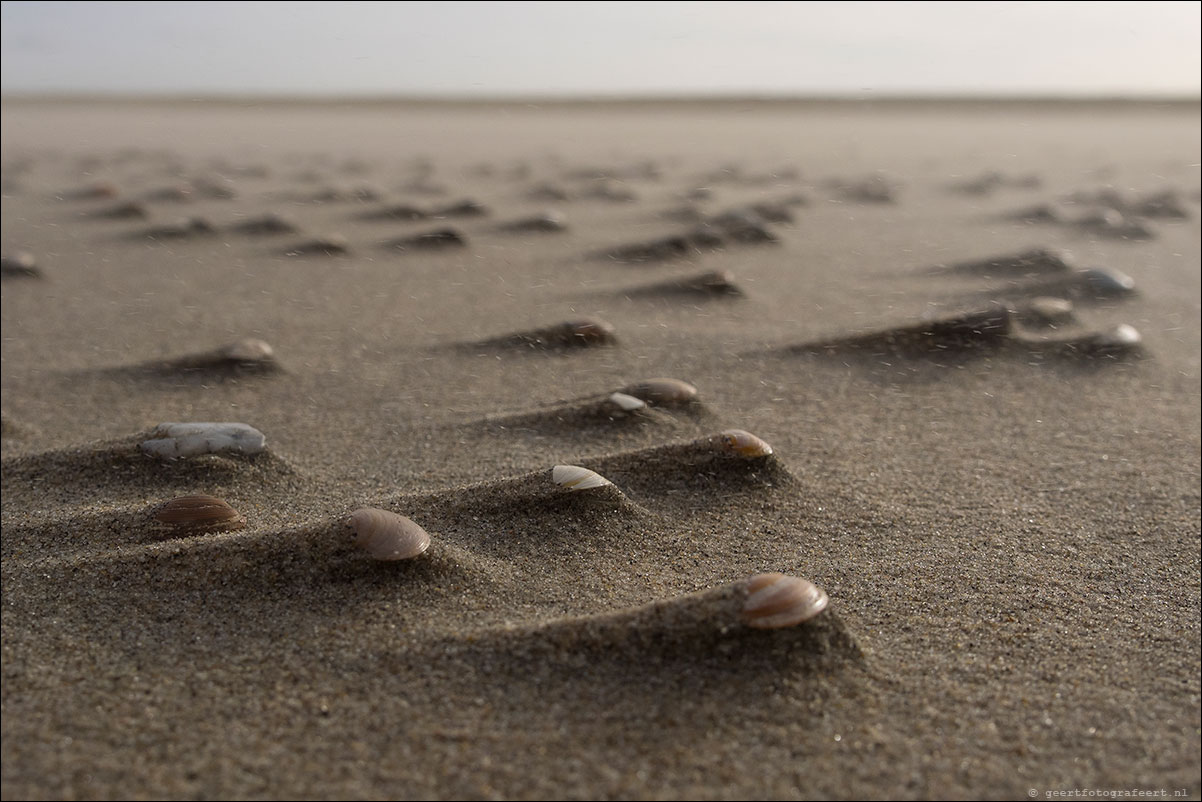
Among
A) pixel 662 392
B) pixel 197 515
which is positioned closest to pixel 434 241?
pixel 662 392

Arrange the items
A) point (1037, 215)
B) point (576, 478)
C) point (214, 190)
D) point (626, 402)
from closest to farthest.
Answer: point (576, 478), point (626, 402), point (1037, 215), point (214, 190)

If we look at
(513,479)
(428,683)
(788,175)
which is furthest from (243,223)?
(788,175)

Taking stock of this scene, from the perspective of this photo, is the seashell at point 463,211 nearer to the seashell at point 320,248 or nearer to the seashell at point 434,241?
the seashell at point 434,241

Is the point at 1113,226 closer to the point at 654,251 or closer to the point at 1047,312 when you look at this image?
the point at 1047,312

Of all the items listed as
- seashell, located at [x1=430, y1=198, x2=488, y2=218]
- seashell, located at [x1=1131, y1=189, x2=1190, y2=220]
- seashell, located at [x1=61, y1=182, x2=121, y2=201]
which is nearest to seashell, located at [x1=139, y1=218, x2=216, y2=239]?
seashell, located at [x1=430, y1=198, x2=488, y2=218]

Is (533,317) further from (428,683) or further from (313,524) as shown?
(428,683)
